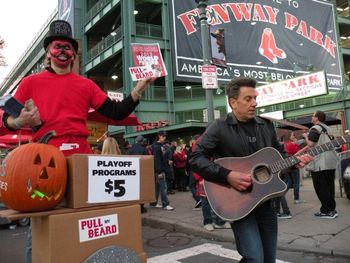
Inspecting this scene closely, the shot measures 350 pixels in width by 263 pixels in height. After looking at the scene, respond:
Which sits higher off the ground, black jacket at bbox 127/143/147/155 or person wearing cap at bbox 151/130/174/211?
black jacket at bbox 127/143/147/155

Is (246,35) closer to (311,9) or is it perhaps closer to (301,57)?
(301,57)

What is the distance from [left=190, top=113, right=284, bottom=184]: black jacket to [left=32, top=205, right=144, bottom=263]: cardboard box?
2.08 ft

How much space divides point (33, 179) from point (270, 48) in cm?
2750

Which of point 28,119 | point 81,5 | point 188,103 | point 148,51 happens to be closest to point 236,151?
point 28,119

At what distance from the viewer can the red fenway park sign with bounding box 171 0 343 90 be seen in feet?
76.6

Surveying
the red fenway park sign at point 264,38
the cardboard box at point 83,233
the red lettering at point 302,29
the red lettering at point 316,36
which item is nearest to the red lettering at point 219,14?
the red fenway park sign at point 264,38

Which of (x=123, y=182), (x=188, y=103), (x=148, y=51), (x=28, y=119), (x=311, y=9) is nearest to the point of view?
(x=28, y=119)

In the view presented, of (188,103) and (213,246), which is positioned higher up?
(188,103)

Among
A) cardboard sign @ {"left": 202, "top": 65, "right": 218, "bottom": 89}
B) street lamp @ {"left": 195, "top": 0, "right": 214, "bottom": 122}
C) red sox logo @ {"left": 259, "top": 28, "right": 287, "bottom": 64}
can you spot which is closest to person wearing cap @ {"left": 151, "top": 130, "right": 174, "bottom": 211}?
street lamp @ {"left": 195, "top": 0, "right": 214, "bottom": 122}

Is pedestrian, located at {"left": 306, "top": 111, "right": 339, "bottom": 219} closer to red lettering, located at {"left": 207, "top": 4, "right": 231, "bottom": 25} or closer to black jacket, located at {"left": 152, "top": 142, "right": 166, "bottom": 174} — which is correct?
black jacket, located at {"left": 152, "top": 142, "right": 166, "bottom": 174}

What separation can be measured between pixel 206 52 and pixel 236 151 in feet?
19.2

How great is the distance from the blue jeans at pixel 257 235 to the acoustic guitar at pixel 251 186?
0.35ft

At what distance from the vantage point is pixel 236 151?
9.61ft

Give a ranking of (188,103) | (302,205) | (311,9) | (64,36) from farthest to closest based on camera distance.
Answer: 1. (311,9)
2. (188,103)
3. (302,205)
4. (64,36)
